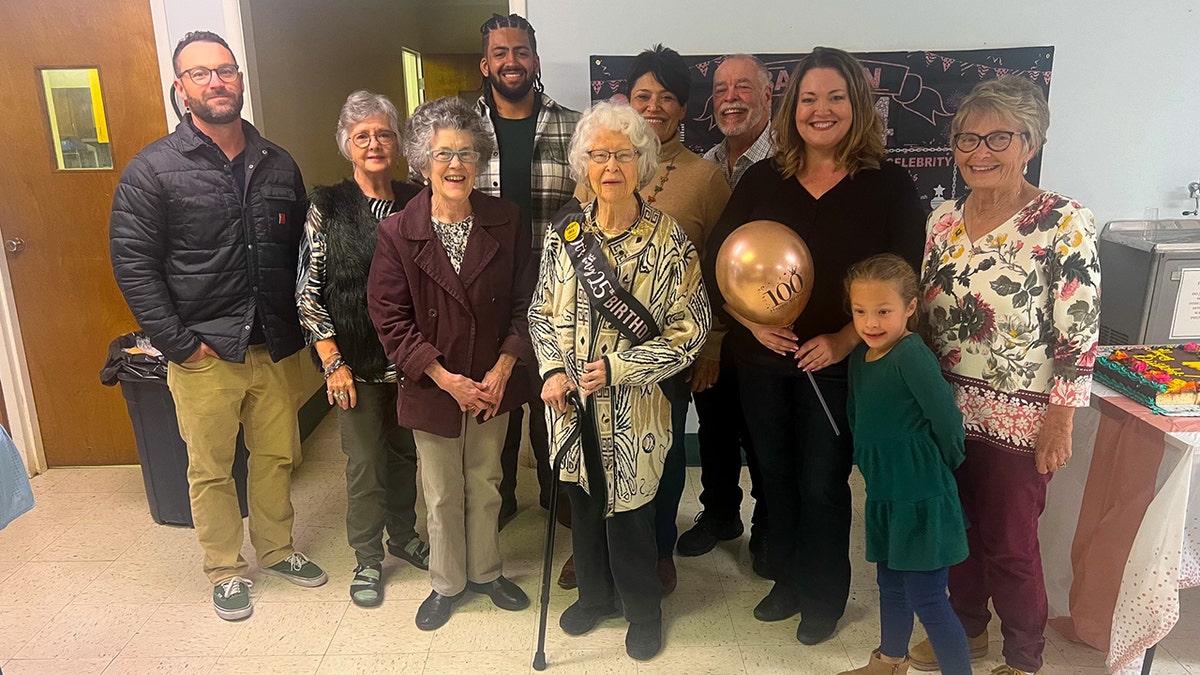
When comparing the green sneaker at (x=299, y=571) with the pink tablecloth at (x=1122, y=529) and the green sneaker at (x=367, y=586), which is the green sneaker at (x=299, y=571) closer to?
the green sneaker at (x=367, y=586)

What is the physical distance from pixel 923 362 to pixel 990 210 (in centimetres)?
43

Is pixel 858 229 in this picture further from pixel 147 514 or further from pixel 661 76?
pixel 147 514

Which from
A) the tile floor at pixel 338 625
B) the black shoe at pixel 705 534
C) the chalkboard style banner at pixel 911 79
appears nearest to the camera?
the tile floor at pixel 338 625

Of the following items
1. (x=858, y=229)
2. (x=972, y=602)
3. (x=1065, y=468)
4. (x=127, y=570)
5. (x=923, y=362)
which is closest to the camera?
(x=923, y=362)

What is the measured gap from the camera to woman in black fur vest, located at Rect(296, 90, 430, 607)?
2.27 meters

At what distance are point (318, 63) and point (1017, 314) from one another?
12.4 ft

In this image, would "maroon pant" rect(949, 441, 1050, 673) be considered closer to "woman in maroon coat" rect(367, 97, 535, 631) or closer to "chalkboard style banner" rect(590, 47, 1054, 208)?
"woman in maroon coat" rect(367, 97, 535, 631)

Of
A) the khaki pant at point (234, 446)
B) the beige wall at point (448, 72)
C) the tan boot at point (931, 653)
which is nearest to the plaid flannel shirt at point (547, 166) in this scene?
the khaki pant at point (234, 446)

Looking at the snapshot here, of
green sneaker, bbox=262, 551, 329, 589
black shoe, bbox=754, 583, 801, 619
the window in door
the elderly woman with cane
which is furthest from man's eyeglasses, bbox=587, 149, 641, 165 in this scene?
the window in door

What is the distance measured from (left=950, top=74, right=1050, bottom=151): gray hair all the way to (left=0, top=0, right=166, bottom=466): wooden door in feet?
9.89

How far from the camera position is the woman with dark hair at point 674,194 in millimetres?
2301

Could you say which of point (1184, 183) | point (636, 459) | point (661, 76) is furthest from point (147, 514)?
point (1184, 183)

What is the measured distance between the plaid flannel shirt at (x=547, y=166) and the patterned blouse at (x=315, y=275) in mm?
379

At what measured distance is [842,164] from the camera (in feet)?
6.50
